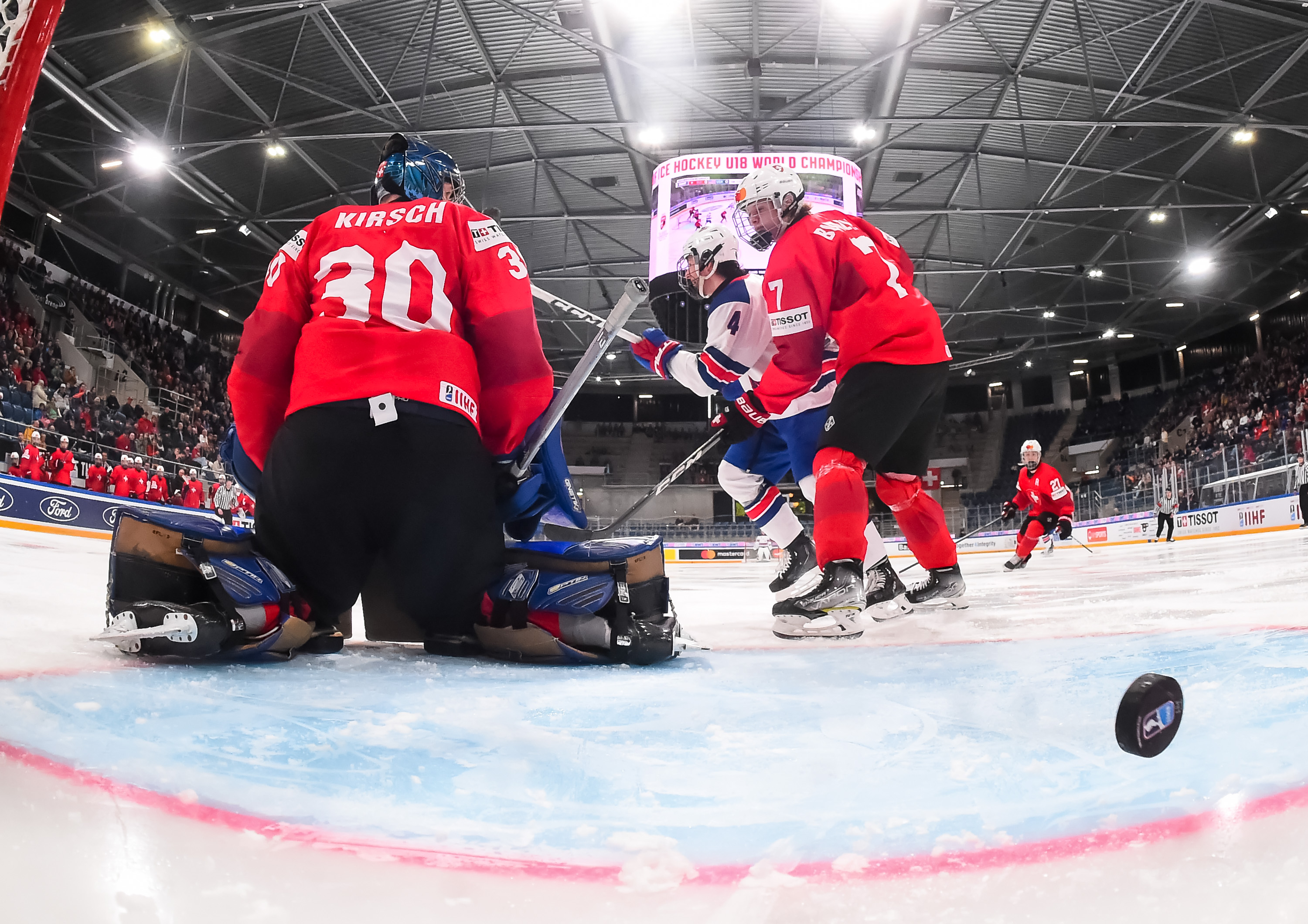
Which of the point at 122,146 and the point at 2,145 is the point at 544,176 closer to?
the point at 122,146

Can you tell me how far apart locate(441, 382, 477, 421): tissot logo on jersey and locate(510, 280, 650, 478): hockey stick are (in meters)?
0.17

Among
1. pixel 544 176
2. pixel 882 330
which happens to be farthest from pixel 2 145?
pixel 544 176

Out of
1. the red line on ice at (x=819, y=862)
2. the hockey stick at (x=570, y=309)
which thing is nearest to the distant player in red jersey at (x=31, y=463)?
the hockey stick at (x=570, y=309)

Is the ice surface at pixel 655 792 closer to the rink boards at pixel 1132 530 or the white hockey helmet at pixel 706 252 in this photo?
the white hockey helmet at pixel 706 252

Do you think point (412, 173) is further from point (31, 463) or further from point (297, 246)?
point (31, 463)

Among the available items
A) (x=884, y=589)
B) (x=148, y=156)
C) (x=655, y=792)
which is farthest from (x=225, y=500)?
(x=655, y=792)

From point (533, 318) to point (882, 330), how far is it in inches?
40.6

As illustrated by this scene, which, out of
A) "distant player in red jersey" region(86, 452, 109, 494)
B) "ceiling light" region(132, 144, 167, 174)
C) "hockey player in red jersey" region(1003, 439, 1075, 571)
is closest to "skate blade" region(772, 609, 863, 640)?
"hockey player in red jersey" region(1003, 439, 1075, 571)

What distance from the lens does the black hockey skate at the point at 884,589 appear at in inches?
108

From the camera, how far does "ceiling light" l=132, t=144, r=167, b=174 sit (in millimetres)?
11680

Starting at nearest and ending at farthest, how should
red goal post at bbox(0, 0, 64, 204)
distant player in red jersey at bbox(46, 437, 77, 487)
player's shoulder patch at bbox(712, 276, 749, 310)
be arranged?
red goal post at bbox(0, 0, 64, 204)
player's shoulder patch at bbox(712, 276, 749, 310)
distant player in red jersey at bbox(46, 437, 77, 487)

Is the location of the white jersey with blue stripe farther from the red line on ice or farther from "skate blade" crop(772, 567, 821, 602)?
the red line on ice

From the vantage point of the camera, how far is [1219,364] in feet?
80.8

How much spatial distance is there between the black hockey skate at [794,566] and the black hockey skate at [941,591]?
614 mm
